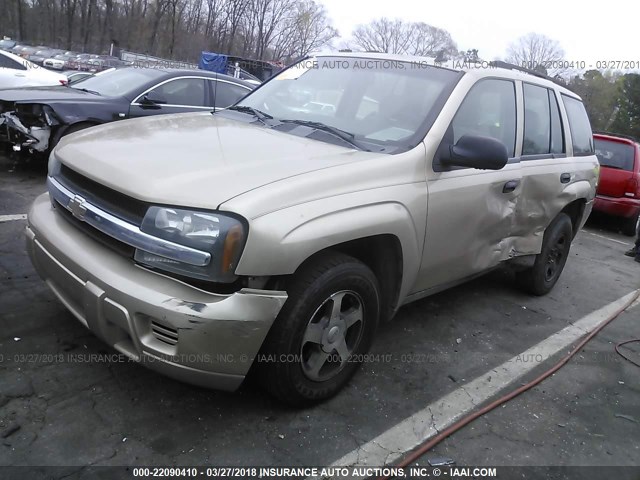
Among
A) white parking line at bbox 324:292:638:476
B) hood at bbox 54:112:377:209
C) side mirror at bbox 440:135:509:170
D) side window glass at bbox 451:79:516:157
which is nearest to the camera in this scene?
hood at bbox 54:112:377:209

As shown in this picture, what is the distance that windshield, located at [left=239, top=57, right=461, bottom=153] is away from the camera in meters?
3.06

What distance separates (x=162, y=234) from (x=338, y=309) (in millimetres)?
936

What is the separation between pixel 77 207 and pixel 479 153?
2.09 m

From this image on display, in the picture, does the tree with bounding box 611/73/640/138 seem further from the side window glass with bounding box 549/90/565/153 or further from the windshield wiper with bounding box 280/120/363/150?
the windshield wiper with bounding box 280/120/363/150

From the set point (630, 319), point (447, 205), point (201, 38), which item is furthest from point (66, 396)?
point (201, 38)

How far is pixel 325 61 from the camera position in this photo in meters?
3.81

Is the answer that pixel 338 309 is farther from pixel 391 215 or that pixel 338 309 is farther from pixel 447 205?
pixel 447 205

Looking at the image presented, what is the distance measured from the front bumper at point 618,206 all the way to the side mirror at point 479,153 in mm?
6633

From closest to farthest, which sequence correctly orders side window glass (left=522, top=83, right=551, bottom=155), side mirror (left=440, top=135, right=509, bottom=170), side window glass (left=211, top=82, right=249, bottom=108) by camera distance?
side mirror (left=440, top=135, right=509, bottom=170), side window glass (left=522, top=83, right=551, bottom=155), side window glass (left=211, top=82, right=249, bottom=108)

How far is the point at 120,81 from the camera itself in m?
7.24

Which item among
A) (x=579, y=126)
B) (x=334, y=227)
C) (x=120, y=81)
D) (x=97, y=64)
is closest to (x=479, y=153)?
(x=334, y=227)

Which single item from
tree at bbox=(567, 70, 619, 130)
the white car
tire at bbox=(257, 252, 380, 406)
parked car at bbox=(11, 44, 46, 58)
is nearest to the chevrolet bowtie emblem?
tire at bbox=(257, 252, 380, 406)

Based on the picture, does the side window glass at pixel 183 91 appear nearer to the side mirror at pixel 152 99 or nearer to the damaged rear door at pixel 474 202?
the side mirror at pixel 152 99

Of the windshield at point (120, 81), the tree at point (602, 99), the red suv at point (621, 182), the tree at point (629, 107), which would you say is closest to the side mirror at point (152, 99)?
the windshield at point (120, 81)
